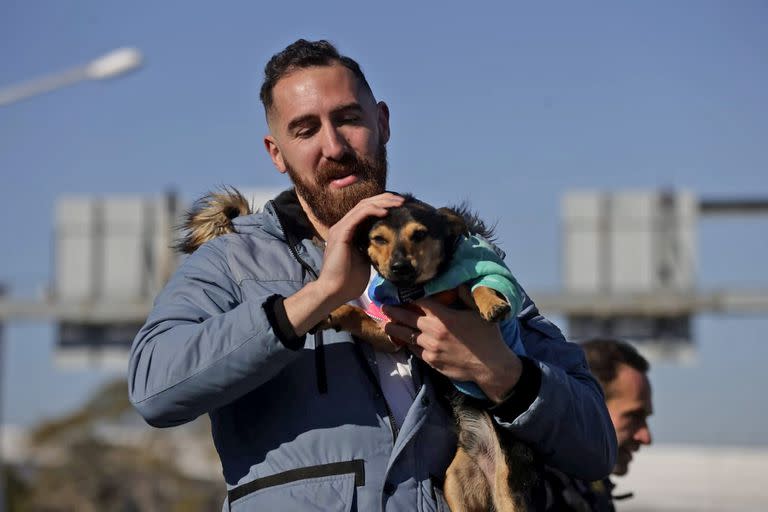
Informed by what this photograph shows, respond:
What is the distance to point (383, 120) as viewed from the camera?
4.23 meters

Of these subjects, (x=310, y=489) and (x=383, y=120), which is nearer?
(x=310, y=489)

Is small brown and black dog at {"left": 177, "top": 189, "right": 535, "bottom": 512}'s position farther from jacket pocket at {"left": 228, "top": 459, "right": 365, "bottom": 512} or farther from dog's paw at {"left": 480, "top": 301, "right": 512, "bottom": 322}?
jacket pocket at {"left": 228, "top": 459, "right": 365, "bottom": 512}

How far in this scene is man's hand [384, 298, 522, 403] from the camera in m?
3.60

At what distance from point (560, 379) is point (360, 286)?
0.71m

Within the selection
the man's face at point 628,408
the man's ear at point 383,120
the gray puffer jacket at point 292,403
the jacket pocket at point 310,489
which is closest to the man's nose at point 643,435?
the man's face at point 628,408

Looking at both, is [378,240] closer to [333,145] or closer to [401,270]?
[401,270]

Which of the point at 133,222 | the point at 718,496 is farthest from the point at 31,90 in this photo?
the point at 718,496

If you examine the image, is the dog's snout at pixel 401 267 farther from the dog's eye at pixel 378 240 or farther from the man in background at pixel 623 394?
the man in background at pixel 623 394

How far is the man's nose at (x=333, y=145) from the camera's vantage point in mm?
3867

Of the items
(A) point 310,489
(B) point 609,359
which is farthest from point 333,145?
(B) point 609,359

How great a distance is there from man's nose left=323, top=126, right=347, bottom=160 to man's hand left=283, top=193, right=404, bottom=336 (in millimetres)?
456

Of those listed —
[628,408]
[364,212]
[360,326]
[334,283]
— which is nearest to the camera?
[334,283]

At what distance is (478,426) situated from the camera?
3998 millimetres

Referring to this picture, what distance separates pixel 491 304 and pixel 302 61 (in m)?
1.02
